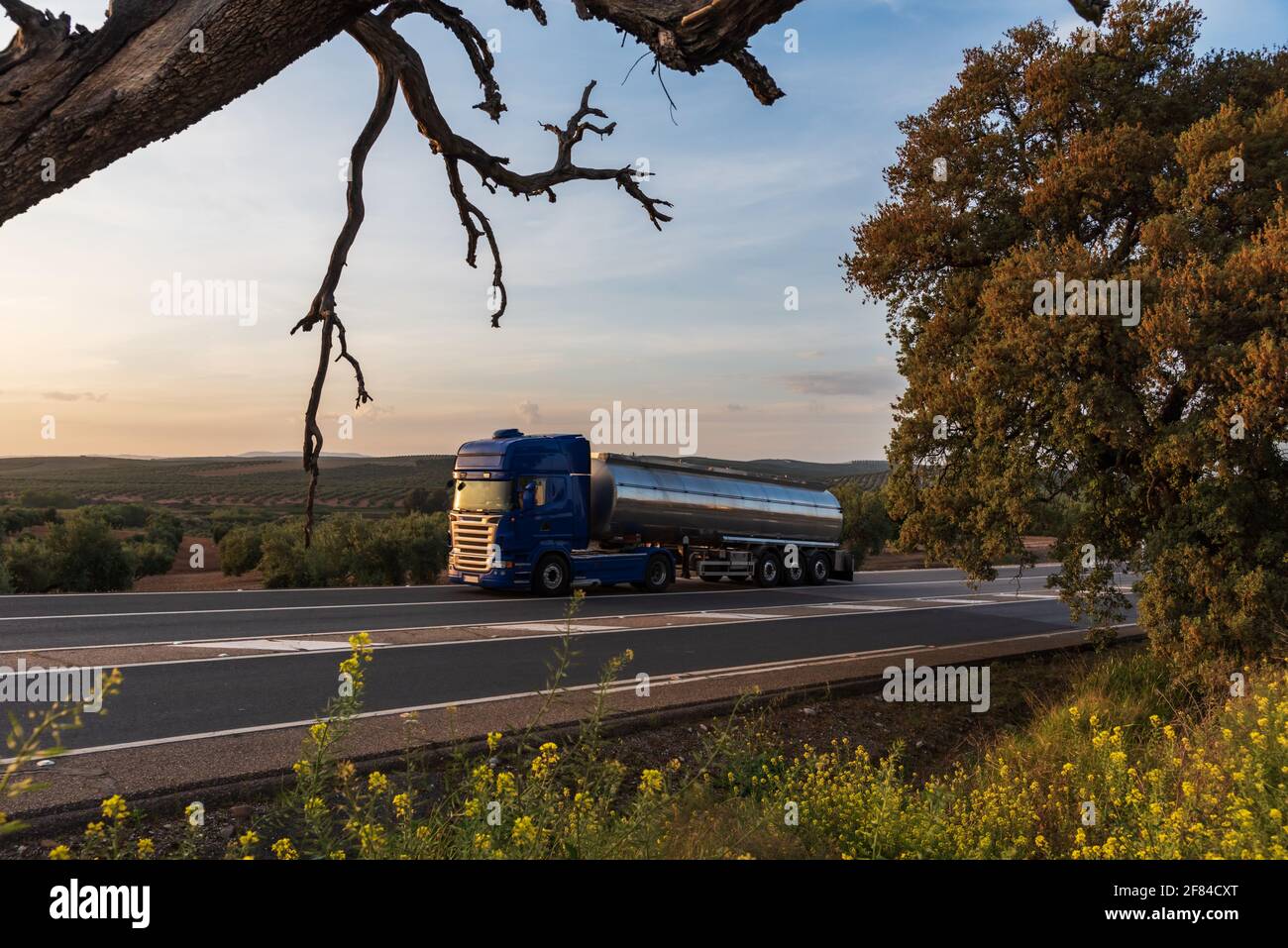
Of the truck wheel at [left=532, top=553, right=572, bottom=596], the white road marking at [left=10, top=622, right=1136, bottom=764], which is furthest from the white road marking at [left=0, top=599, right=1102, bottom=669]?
the truck wheel at [left=532, top=553, right=572, bottom=596]

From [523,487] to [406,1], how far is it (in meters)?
15.8

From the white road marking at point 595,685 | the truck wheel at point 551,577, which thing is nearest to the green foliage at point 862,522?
the truck wheel at point 551,577

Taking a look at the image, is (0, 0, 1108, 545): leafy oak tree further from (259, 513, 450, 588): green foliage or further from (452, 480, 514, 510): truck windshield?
(259, 513, 450, 588): green foliage

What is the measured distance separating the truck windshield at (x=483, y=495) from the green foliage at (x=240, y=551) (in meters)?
10.9

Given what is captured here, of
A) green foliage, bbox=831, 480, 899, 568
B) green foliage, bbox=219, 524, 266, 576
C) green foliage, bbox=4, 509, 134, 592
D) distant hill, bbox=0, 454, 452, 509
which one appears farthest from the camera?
distant hill, bbox=0, 454, 452, 509

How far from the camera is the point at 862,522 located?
4303cm

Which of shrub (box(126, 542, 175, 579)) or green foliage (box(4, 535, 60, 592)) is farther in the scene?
shrub (box(126, 542, 175, 579))

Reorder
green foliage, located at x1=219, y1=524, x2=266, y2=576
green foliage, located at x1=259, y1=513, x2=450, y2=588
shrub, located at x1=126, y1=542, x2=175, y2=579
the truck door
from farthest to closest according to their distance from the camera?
shrub, located at x1=126, y1=542, x2=175, y2=579 < green foliage, located at x1=219, y1=524, x2=266, y2=576 < green foliage, located at x1=259, y1=513, x2=450, y2=588 < the truck door

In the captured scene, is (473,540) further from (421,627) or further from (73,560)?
(73,560)

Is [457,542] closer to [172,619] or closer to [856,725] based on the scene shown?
[172,619]

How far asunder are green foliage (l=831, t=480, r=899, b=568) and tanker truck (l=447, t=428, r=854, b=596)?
673 inches

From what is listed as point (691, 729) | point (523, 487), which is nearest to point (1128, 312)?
point (691, 729)

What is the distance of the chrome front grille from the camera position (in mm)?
20219
